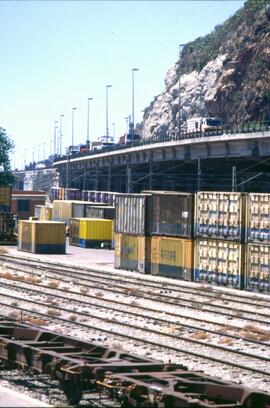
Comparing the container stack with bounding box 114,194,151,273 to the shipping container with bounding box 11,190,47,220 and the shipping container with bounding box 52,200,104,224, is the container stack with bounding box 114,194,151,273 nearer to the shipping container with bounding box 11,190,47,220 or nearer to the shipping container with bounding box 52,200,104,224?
the shipping container with bounding box 52,200,104,224

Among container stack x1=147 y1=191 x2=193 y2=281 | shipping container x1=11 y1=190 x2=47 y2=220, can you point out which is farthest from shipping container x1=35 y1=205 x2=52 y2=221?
container stack x1=147 y1=191 x2=193 y2=281

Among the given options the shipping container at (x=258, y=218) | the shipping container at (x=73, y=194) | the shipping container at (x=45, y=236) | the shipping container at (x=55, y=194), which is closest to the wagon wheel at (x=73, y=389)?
the shipping container at (x=258, y=218)

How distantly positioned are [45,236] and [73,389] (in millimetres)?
48733

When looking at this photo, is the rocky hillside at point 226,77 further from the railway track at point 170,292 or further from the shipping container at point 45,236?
the railway track at point 170,292

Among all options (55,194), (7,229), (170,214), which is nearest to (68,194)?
(55,194)

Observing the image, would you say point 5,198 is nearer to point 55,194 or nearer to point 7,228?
point 7,228

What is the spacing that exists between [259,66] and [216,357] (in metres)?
103

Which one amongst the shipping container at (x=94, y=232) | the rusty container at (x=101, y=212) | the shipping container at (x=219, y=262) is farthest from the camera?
the rusty container at (x=101, y=212)

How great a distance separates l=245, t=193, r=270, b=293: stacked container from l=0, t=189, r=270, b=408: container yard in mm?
56

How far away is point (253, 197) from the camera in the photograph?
39.9 metres

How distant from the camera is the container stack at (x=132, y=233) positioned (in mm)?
47812

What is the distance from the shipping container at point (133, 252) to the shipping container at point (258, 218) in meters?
8.51

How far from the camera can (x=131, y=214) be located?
4872 centimetres

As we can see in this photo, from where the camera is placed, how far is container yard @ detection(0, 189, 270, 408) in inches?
673
